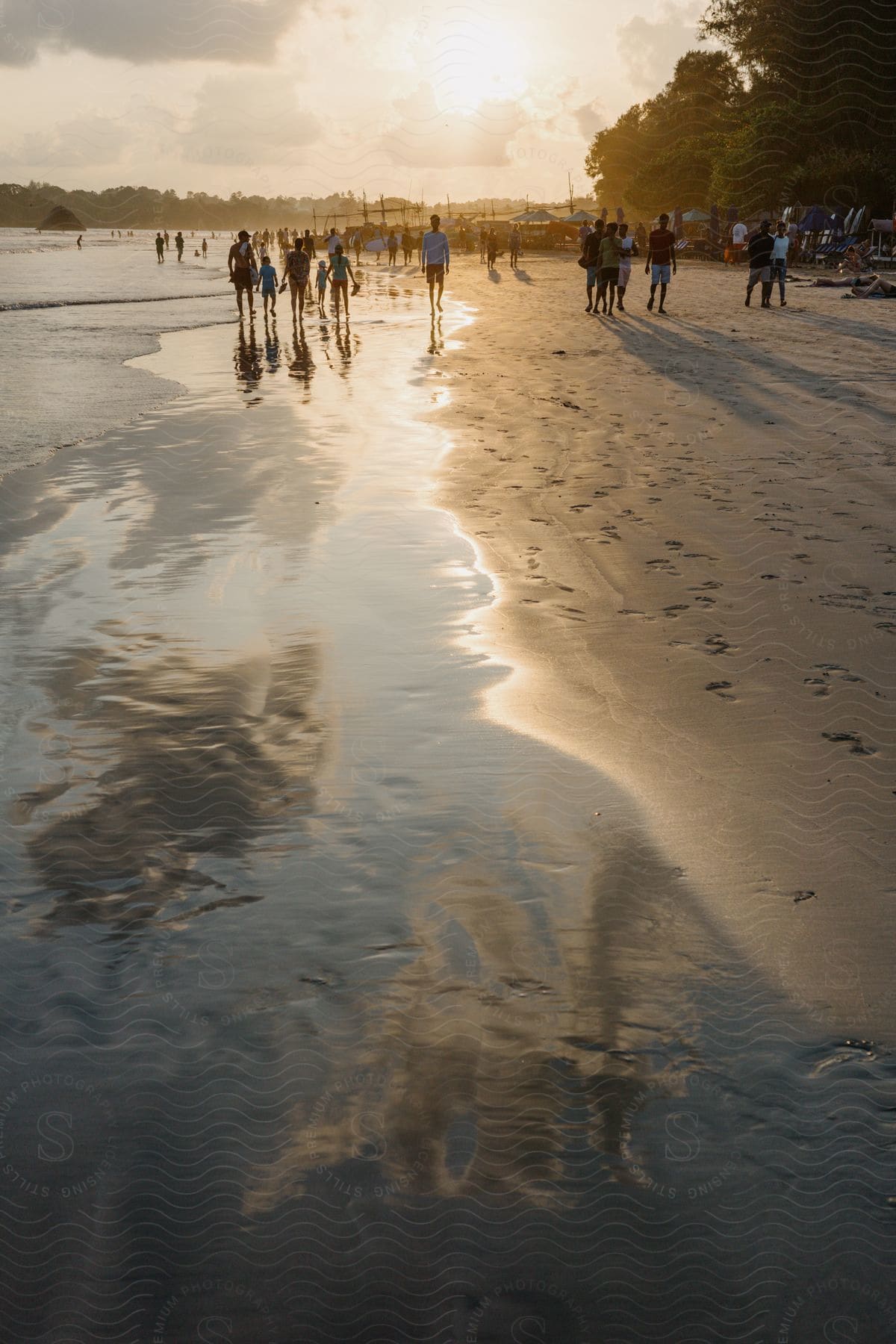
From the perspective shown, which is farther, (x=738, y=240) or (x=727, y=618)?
(x=738, y=240)

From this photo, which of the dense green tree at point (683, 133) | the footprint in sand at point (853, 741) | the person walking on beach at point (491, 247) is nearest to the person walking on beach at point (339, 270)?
the footprint in sand at point (853, 741)

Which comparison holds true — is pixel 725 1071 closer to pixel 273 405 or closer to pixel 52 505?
pixel 52 505

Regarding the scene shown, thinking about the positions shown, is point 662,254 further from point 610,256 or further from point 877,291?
point 877,291

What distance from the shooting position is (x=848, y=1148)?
2.43 meters

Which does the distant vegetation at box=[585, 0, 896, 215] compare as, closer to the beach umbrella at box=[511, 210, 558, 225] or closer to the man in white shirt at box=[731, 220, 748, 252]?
the man in white shirt at box=[731, 220, 748, 252]

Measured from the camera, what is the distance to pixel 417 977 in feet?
9.88

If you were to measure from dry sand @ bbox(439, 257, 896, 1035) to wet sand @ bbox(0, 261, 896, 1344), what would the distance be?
0.03 metres

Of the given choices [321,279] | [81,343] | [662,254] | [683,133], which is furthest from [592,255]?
[683,133]

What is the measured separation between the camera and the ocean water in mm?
12672

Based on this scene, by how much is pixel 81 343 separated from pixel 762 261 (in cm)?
1465

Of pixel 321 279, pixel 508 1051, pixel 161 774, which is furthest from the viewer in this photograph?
pixel 321 279

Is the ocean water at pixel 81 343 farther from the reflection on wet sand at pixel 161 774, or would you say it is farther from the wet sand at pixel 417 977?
the wet sand at pixel 417 977

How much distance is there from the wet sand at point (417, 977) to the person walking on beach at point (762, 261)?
18.4 metres

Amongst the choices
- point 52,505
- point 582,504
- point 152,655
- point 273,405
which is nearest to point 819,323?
point 273,405
